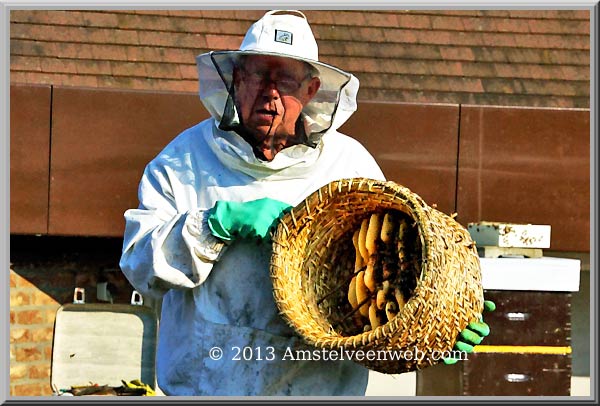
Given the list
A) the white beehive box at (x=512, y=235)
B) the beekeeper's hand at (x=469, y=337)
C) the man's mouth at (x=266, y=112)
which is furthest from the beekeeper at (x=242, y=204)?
the white beehive box at (x=512, y=235)

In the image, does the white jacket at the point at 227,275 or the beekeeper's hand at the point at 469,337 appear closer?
the beekeeper's hand at the point at 469,337

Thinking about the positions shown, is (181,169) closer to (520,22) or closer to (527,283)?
(527,283)

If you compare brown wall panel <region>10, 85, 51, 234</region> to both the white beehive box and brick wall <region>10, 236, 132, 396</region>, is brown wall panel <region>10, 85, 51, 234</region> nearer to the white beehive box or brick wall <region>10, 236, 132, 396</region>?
brick wall <region>10, 236, 132, 396</region>

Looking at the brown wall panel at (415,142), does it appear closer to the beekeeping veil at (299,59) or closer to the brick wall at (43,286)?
the brick wall at (43,286)

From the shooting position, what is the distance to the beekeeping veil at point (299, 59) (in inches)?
130

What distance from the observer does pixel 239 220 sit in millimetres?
3156

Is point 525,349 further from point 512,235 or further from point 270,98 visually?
point 270,98

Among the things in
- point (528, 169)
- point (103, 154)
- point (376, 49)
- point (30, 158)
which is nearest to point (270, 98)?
point (103, 154)

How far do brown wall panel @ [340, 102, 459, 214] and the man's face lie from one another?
2.58m

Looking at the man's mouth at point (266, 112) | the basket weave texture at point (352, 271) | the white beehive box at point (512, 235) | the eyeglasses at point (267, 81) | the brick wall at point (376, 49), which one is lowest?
the basket weave texture at point (352, 271)

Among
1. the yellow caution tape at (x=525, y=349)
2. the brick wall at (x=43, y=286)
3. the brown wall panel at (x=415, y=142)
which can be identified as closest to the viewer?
the yellow caution tape at (x=525, y=349)

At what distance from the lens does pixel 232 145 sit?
334 centimetres

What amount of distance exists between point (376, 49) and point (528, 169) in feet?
3.42

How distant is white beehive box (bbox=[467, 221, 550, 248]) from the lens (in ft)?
17.5
